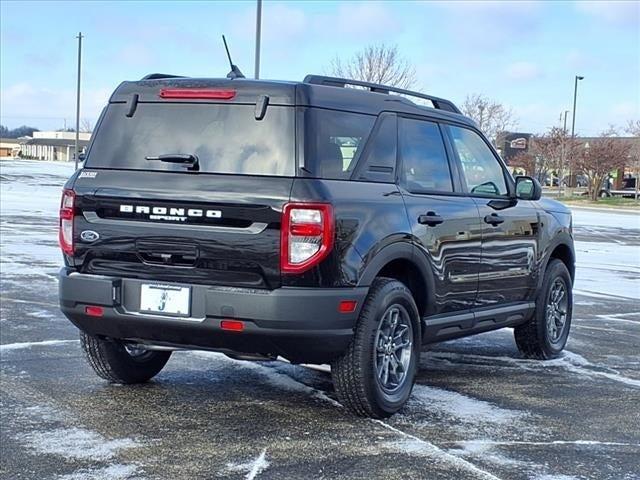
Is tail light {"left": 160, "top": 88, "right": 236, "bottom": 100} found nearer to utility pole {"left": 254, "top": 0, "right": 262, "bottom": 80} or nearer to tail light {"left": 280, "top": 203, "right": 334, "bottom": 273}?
tail light {"left": 280, "top": 203, "right": 334, "bottom": 273}

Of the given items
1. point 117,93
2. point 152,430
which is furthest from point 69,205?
point 152,430

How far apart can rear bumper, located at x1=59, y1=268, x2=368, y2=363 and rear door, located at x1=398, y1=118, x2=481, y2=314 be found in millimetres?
857

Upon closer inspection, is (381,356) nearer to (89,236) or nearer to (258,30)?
(89,236)

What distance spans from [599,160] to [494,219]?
42.7 meters

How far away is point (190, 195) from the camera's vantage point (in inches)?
195

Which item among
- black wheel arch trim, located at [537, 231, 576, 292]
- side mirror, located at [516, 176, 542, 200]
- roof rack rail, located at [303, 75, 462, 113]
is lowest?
black wheel arch trim, located at [537, 231, 576, 292]

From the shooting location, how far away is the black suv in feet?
15.7

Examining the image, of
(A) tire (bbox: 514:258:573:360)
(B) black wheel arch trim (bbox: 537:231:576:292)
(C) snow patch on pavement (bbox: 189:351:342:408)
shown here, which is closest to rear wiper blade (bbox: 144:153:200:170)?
(C) snow patch on pavement (bbox: 189:351:342:408)

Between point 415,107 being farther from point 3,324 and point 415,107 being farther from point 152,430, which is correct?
point 3,324

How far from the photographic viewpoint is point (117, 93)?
5.57 metres

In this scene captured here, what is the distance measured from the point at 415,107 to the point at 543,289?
7.23ft

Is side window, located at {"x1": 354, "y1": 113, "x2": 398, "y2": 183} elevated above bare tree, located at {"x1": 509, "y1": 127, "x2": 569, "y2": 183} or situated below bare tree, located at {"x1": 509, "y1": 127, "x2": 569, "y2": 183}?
below

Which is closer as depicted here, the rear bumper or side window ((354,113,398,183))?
the rear bumper

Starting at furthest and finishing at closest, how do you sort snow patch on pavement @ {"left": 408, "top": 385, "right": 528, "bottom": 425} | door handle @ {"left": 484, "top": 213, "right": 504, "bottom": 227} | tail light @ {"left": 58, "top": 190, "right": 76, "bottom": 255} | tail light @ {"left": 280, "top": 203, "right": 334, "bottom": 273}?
door handle @ {"left": 484, "top": 213, "right": 504, "bottom": 227}
snow patch on pavement @ {"left": 408, "top": 385, "right": 528, "bottom": 425}
tail light @ {"left": 58, "top": 190, "right": 76, "bottom": 255}
tail light @ {"left": 280, "top": 203, "right": 334, "bottom": 273}
